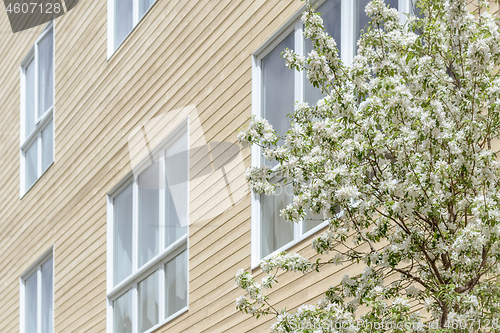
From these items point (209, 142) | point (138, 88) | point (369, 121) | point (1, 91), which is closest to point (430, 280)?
point (369, 121)

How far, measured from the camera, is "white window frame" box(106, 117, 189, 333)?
30.9 feet

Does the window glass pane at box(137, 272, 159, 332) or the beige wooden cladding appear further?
the window glass pane at box(137, 272, 159, 332)

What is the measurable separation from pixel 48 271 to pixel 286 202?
6979 millimetres

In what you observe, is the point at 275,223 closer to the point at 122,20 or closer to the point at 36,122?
the point at 122,20

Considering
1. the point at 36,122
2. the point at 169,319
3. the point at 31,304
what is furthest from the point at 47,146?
the point at 169,319

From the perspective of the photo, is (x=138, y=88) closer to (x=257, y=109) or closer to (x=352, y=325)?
(x=257, y=109)

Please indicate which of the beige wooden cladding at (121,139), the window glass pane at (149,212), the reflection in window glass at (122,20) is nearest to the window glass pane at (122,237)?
the beige wooden cladding at (121,139)

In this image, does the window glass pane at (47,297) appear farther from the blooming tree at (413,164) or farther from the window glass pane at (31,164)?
the blooming tree at (413,164)

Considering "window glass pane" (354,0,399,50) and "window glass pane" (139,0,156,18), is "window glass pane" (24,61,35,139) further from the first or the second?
"window glass pane" (354,0,399,50)

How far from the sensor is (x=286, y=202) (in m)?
7.47

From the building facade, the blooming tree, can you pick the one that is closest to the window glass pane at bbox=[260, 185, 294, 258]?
the building facade

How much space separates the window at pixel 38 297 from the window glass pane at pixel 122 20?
394 cm

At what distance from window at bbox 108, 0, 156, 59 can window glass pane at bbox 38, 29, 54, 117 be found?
238 cm

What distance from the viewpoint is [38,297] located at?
519 inches
